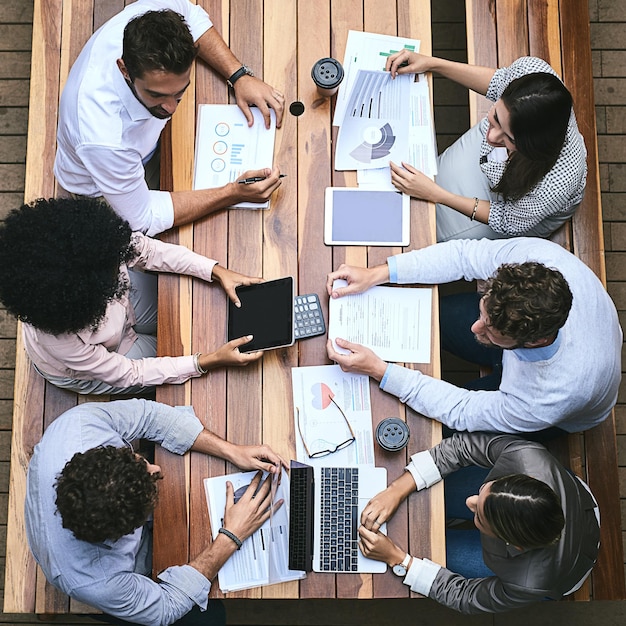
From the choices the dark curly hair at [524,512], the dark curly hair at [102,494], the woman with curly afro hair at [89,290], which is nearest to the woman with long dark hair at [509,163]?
the woman with curly afro hair at [89,290]

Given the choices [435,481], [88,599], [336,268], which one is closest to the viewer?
[88,599]

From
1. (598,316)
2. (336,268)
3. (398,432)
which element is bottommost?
(398,432)

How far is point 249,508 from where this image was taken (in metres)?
1.91

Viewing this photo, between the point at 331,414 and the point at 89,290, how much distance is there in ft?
2.55

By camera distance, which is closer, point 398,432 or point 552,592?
point 552,592

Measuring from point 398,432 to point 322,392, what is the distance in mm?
251

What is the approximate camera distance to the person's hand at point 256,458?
75.8 inches

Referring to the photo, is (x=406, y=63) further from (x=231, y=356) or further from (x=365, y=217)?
(x=231, y=356)

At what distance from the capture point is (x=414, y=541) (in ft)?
6.31

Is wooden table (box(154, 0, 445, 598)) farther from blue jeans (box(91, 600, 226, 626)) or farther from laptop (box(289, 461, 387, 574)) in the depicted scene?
blue jeans (box(91, 600, 226, 626))

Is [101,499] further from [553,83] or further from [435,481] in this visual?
[553,83]

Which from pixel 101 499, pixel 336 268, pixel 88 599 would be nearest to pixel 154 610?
pixel 88 599

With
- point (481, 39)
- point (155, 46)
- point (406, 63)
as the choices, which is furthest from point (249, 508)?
point (481, 39)

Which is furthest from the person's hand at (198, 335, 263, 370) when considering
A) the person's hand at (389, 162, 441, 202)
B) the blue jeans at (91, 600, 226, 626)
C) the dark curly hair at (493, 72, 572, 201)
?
the dark curly hair at (493, 72, 572, 201)
